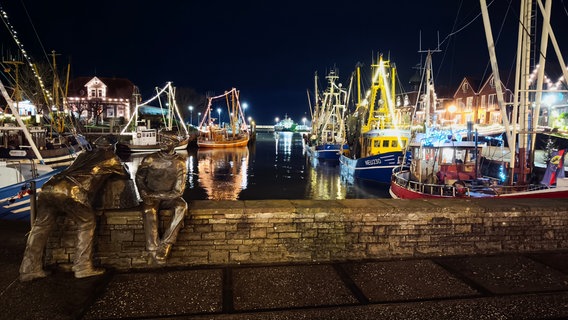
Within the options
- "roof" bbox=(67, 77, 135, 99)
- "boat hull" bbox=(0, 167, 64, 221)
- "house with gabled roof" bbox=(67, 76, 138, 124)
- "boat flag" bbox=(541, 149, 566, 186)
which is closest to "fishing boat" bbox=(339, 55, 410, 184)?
"boat flag" bbox=(541, 149, 566, 186)

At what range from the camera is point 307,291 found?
4.33 meters

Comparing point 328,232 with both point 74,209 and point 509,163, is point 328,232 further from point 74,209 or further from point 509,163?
point 509,163

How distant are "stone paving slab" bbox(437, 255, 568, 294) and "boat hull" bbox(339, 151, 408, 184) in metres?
17.3

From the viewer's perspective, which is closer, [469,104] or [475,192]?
[475,192]

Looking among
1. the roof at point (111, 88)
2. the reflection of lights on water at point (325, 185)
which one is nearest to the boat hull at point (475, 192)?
the reflection of lights on water at point (325, 185)

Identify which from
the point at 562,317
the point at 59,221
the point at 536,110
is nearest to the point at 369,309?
the point at 562,317

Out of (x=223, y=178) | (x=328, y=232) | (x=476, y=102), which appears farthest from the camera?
(x=476, y=102)

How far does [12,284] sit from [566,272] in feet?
22.7

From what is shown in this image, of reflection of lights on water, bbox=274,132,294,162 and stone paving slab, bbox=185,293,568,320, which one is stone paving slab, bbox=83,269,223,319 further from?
reflection of lights on water, bbox=274,132,294,162

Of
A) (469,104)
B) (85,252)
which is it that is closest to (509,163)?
(85,252)

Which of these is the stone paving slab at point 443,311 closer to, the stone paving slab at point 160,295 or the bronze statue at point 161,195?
the stone paving slab at point 160,295

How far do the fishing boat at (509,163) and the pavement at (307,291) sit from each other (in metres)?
6.93

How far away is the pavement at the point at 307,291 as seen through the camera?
3.84m

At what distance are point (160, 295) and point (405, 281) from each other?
2943mm
